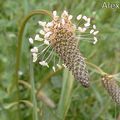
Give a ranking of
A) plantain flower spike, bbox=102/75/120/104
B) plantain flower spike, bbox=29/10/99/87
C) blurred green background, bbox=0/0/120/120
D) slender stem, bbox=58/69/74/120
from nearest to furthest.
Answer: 1. plantain flower spike, bbox=29/10/99/87
2. plantain flower spike, bbox=102/75/120/104
3. slender stem, bbox=58/69/74/120
4. blurred green background, bbox=0/0/120/120

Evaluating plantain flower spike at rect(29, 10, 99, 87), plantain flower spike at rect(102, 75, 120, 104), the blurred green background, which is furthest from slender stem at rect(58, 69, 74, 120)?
plantain flower spike at rect(29, 10, 99, 87)

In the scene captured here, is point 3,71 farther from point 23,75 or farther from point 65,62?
point 65,62

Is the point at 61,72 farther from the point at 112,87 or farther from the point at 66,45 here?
the point at 66,45

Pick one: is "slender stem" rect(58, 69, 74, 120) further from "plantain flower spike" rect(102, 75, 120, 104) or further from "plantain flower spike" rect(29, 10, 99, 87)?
"plantain flower spike" rect(29, 10, 99, 87)

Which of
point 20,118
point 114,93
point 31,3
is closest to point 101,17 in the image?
point 31,3

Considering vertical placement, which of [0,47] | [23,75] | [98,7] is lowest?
[23,75]

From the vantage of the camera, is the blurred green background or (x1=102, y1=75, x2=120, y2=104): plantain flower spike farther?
the blurred green background

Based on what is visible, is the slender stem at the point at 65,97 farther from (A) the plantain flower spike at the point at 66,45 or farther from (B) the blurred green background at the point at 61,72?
(A) the plantain flower spike at the point at 66,45
